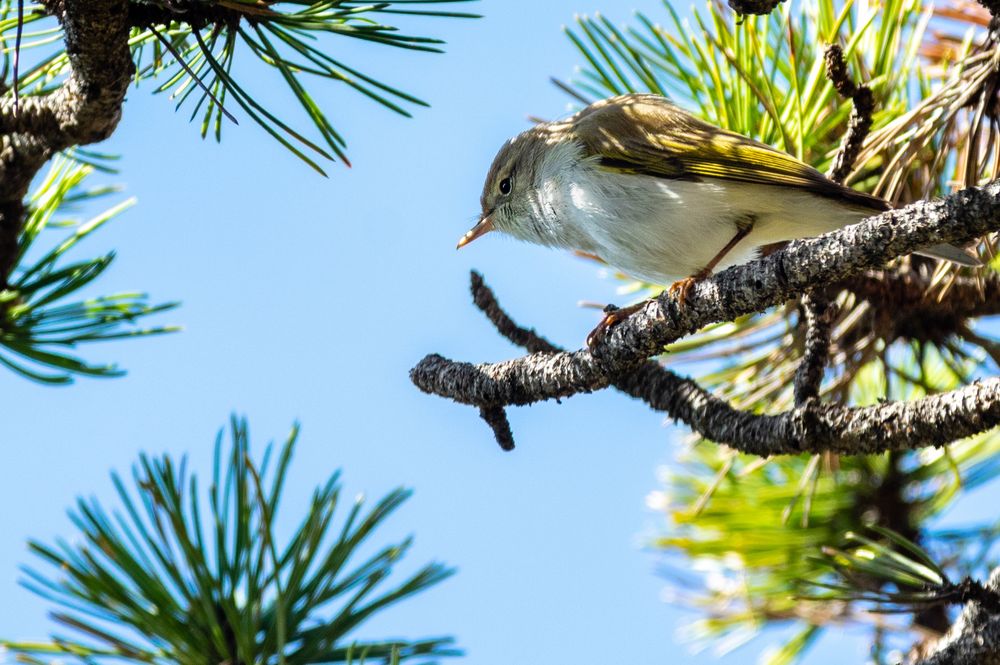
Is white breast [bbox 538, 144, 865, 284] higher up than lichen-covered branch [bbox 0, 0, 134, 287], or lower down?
higher up

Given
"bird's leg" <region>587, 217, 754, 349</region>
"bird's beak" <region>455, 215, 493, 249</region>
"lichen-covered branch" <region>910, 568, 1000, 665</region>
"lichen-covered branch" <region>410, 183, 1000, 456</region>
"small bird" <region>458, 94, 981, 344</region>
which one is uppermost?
"bird's beak" <region>455, 215, 493, 249</region>

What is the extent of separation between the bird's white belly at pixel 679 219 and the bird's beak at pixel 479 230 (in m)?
0.66

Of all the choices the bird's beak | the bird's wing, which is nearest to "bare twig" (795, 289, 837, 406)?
the bird's wing

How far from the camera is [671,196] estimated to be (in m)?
2.94

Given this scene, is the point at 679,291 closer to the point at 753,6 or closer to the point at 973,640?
the point at 753,6

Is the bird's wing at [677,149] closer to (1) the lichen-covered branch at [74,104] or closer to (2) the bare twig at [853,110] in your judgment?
(2) the bare twig at [853,110]

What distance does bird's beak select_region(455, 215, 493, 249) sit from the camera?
3645 millimetres

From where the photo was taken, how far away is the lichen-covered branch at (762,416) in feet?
5.00

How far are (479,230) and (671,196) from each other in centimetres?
91

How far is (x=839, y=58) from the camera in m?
2.13

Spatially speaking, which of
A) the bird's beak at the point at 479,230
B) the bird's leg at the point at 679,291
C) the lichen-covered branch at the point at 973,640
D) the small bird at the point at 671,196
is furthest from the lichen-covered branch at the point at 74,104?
the lichen-covered branch at the point at 973,640

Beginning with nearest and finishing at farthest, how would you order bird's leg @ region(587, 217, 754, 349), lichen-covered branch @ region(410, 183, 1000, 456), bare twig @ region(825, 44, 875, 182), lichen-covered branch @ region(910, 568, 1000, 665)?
lichen-covered branch @ region(410, 183, 1000, 456) → lichen-covered branch @ region(910, 568, 1000, 665) → bird's leg @ region(587, 217, 754, 349) → bare twig @ region(825, 44, 875, 182)

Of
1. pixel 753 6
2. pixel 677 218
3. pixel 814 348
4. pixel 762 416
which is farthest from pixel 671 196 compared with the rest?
pixel 753 6

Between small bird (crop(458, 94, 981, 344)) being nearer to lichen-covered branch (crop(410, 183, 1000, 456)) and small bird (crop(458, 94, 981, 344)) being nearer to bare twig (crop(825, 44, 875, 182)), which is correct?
bare twig (crop(825, 44, 875, 182))
